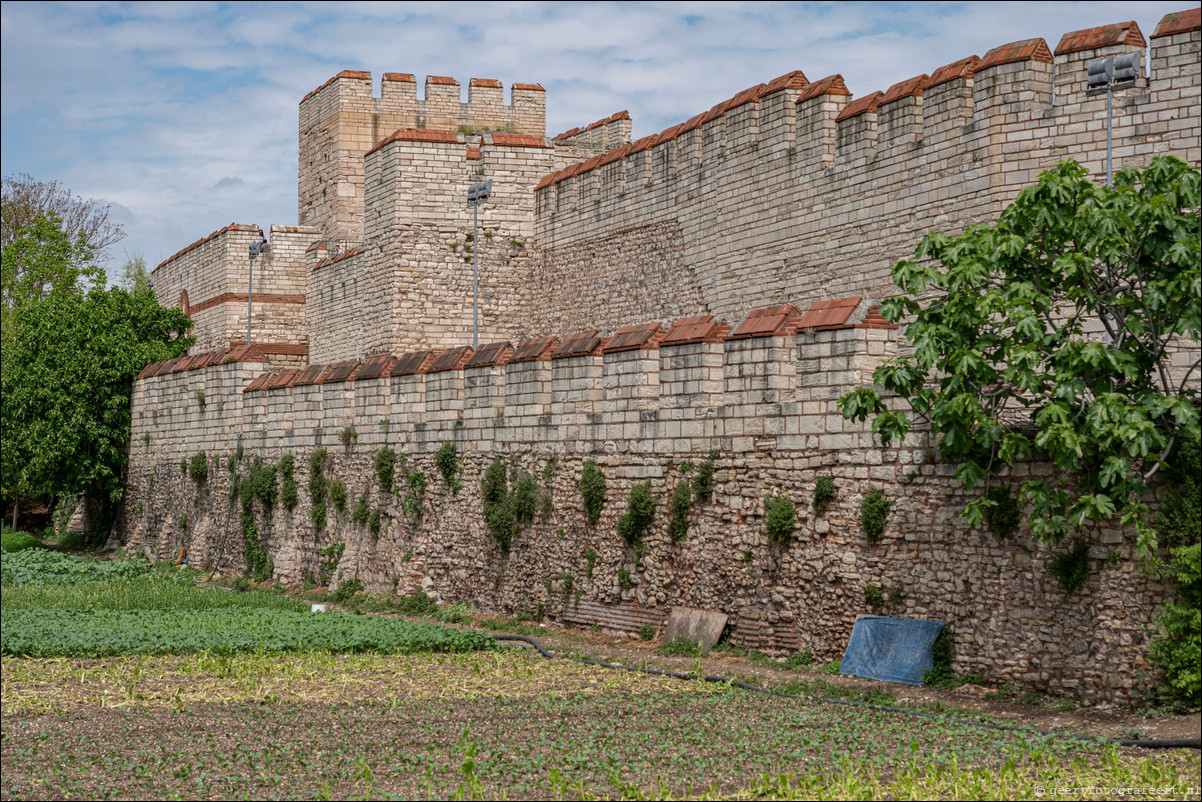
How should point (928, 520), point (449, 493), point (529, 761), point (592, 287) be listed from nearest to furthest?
1. point (529, 761)
2. point (928, 520)
3. point (449, 493)
4. point (592, 287)

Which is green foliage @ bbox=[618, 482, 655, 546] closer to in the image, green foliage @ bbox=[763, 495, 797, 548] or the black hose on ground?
the black hose on ground

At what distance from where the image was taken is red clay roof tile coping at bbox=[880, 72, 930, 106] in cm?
1404

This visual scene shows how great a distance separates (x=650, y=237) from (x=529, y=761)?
12.7 m

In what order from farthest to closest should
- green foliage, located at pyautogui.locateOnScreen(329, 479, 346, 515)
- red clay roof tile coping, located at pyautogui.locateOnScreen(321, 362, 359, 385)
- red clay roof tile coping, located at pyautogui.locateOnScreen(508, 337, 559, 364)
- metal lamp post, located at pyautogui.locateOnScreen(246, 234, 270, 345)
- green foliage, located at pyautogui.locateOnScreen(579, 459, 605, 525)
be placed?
metal lamp post, located at pyautogui.locateOnScreen(246, 234, 270, 345) → red clay roof tile coping, located at pyautogui.locateOnScreen(321, 362, 359, 385) → green foliage, located at pyautogui.locateOnScreen(329, 479, 346, 515) → red clay roof tile coping, located at pyautogui.locateOnScreen(508, 337, 559, 364) → green foliage, located at pyautogui.locateOnScreen(579, 459, 605, 525)

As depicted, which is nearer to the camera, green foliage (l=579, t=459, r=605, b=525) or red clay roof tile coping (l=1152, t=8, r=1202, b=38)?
red clay roof tile coping (l=1152, t=8, r=1202, b=38)

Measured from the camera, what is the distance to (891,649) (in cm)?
990

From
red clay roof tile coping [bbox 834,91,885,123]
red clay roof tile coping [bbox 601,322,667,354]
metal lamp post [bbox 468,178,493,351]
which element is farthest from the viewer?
metal lamp post [bbox 468,178,493,351]

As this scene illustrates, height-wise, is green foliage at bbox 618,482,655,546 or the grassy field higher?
green foliage at bbox 618,482,655,546

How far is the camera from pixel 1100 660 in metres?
8.59

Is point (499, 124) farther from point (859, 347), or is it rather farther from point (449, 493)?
point (859, 347)

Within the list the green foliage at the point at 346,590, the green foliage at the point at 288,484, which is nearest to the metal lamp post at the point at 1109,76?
the green foliage at the point at 346,590

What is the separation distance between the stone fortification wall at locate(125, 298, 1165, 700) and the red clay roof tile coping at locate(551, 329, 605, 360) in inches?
1.1

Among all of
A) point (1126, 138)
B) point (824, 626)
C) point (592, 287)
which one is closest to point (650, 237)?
point (592, 287)

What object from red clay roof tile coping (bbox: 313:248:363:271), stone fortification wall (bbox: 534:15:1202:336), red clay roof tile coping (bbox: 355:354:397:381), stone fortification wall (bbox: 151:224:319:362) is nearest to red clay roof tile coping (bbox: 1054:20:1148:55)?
stone fortification wall (bbox: 534:15:1202:336)
